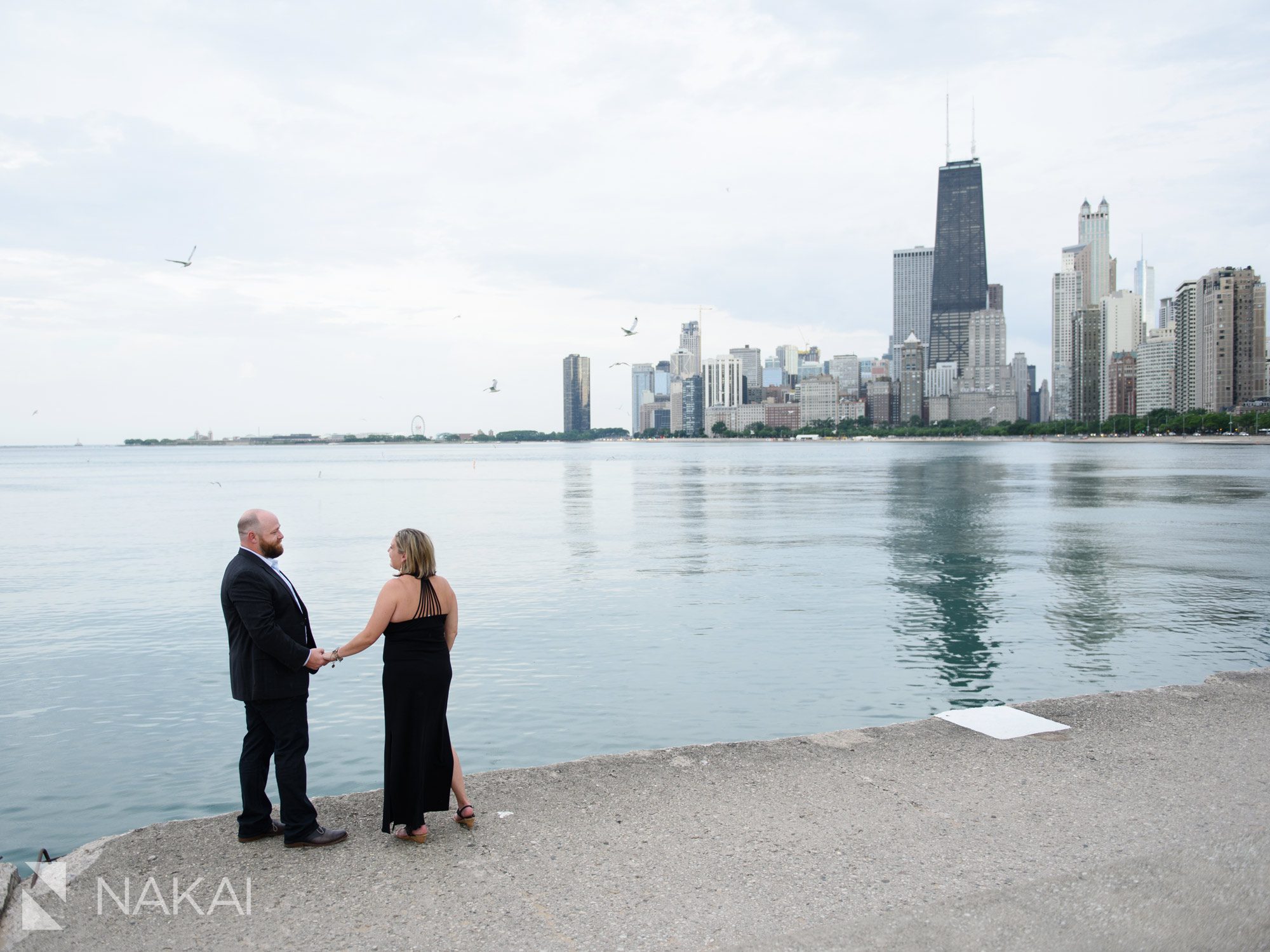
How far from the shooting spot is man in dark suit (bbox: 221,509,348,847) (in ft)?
19.4

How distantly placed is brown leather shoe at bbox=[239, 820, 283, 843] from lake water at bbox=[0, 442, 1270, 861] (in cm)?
370

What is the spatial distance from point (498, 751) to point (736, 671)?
491cm

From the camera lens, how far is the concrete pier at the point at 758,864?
194 inches

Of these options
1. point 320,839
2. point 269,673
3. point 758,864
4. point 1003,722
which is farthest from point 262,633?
point 1003,722

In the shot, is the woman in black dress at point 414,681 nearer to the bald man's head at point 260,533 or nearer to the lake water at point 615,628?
the bald man's head at point 260,533

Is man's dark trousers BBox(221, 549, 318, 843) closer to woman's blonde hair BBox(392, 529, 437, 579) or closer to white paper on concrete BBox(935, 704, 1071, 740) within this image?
woman's blonde hair BBox(392, 529, 437, 579)

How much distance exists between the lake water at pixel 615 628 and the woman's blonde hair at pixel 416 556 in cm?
484

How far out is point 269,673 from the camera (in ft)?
19.8

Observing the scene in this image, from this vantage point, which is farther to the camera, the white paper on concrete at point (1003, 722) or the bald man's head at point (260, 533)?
the white paper on concrete at point (1003, 722)

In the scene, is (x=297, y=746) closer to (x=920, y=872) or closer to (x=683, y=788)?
(x=683, y=788)

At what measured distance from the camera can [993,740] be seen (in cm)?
781

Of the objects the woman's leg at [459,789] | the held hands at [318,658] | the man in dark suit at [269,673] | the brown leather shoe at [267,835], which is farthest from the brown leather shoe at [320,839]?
the held hands at [318,658]

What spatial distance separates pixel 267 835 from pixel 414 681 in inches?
56.8

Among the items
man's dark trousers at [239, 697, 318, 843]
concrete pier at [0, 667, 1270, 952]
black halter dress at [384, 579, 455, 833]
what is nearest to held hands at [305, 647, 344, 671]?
man's dark trousers at [239, 697, 318, 843]
